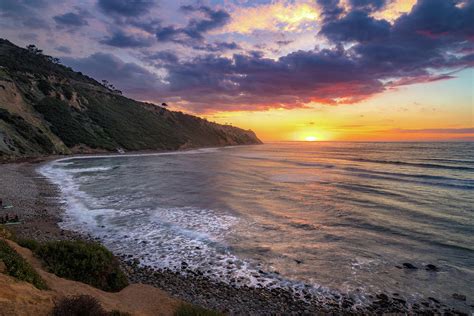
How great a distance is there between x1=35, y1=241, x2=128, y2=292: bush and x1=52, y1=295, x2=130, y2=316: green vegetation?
295 centimetres

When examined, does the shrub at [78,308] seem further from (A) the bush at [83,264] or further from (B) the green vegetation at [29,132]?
(B) the green vegetation at [29,132]

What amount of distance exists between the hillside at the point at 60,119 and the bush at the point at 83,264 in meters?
41.1

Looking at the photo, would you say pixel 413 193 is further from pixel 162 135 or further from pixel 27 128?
pixel 162 135

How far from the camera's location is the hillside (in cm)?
5228

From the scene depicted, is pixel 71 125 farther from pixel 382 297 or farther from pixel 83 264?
pixel 382 297

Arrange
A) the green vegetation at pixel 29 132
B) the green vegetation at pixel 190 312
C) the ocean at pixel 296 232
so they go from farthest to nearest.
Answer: the green vegetation at pixel 29 132 < the ocean at pixel 296 232 < the green vegetation at pixel 190 312

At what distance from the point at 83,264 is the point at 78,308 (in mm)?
3748

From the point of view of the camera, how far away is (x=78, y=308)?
216 inches

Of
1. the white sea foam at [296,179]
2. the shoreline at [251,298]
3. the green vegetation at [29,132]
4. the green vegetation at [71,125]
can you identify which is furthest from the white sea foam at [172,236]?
the green vegetation at [71,125]

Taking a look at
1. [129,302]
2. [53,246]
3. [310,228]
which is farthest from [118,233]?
[310,228]

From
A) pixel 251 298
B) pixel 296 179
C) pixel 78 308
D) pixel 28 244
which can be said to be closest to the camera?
pixel 78 308

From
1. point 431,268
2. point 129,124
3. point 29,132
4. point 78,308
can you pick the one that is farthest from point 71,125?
point 431,268

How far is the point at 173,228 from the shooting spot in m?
16.5

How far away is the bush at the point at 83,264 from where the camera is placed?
849cm
